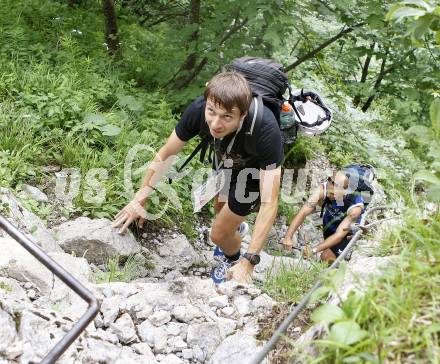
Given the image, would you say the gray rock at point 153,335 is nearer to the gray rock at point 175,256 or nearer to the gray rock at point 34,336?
the gray rock at point 34,336

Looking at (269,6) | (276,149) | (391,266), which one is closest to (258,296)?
(276,149)

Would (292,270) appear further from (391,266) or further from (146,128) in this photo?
(146,128)

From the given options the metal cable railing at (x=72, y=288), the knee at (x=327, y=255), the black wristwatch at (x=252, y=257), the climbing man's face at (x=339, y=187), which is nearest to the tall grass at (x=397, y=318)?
the metal cable railing at (x=72, y=288)

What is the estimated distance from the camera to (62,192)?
5.24 m

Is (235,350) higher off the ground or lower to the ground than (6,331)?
lower

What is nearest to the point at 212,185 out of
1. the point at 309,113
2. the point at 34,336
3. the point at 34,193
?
the point at 309,113

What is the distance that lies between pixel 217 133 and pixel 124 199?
2.15 meters

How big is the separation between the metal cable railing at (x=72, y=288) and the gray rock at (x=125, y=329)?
95 centimetres

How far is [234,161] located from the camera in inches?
160

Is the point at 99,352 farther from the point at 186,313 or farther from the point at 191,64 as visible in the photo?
the point at 191,64

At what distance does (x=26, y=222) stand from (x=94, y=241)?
23.9 inches

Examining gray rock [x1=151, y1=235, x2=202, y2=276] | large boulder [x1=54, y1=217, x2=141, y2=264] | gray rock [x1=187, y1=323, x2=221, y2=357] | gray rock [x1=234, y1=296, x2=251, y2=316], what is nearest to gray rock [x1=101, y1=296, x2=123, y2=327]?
gray rock [x1=187, y1=323, x2=221, y2=357]

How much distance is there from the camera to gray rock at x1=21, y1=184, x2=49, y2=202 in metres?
5.00

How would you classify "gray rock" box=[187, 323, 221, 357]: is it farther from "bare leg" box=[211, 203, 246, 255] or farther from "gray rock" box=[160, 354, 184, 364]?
"bare leg" box=[211, 203, 246, 255]
